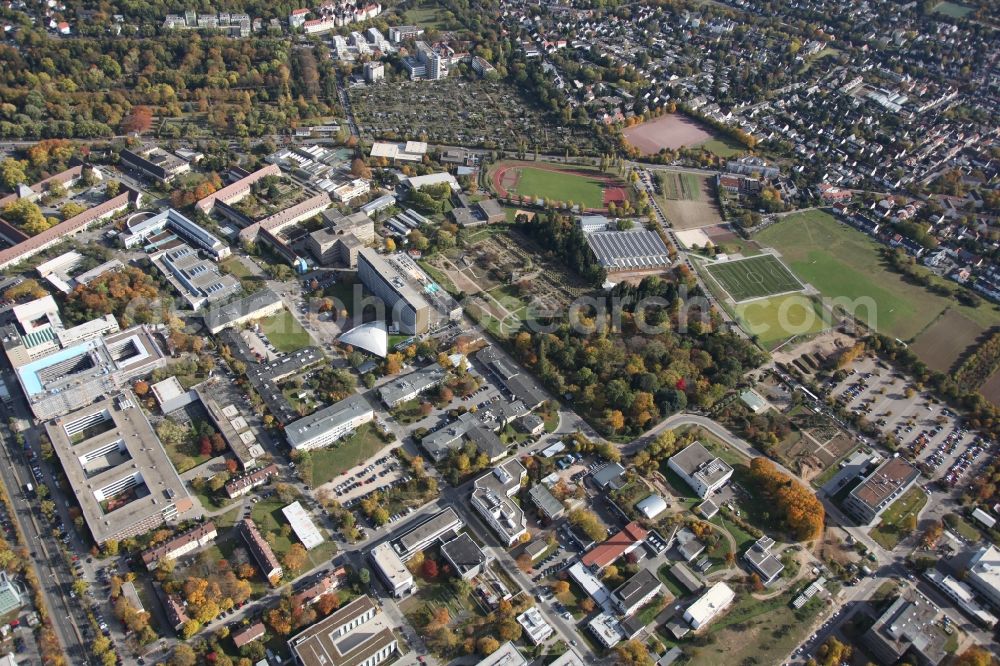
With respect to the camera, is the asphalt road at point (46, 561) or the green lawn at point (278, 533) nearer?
the asphalt road at point (46, 561)

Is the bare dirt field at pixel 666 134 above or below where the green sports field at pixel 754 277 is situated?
above

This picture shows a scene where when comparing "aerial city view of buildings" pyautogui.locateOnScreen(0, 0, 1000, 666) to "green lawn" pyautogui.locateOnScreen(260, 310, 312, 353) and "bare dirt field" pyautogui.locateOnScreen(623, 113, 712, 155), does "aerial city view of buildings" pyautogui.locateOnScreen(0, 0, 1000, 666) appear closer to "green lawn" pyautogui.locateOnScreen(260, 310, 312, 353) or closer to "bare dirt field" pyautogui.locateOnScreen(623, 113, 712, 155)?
"green lawn" pyautogui.locateOnScreen(260, 310, 312, 353)

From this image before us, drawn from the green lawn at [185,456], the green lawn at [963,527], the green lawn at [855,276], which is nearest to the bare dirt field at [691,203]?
the green lawn at [855,276]

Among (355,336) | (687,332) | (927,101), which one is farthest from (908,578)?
(927,101)

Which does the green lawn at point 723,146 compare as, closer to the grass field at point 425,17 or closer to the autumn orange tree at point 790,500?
the grass field at point 425,17

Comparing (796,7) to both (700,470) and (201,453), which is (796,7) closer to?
(700,470)

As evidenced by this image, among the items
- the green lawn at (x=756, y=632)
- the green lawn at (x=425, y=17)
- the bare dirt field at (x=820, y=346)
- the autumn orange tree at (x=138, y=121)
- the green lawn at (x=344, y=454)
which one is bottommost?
the green lawn at (x=756, y=632)
